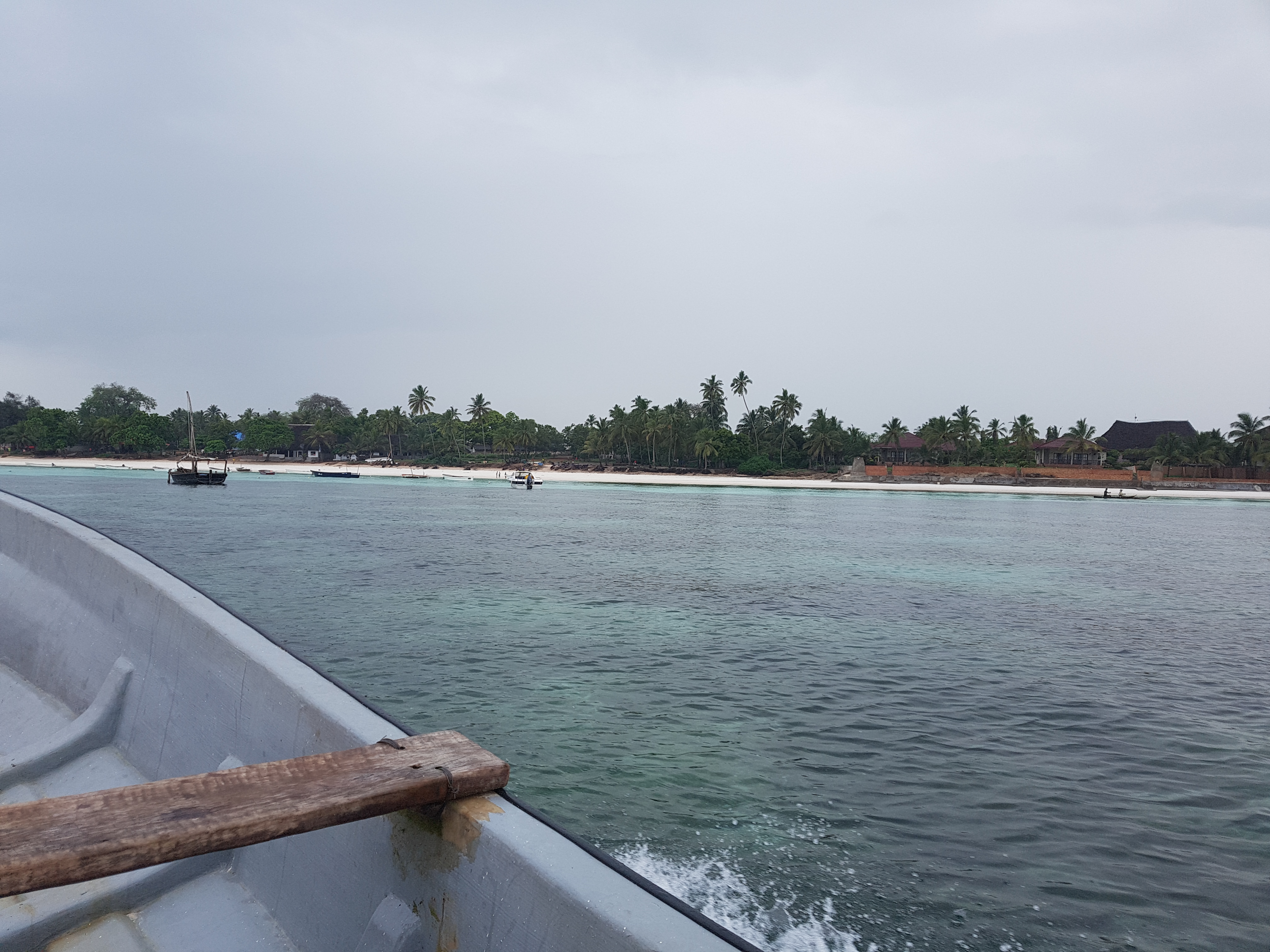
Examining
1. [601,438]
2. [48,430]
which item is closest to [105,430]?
[48,430]

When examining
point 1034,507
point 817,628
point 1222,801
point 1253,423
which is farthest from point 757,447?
point 1222,801

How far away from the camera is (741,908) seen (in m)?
5.24

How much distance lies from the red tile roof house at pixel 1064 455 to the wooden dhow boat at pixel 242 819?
387 feet

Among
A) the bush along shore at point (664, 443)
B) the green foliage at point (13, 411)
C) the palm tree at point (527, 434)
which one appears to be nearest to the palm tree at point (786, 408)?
the bush along shore at point (664, 443)

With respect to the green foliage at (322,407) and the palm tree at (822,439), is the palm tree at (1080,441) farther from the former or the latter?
the green foliage at (322,407)

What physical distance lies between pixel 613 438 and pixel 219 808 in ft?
404

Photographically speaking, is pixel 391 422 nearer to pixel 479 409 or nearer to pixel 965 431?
pixel 479 409

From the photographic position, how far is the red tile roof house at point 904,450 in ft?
376

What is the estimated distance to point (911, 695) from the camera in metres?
10.5

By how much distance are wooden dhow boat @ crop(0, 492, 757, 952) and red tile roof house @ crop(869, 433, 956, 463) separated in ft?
384

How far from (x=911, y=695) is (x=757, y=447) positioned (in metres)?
111

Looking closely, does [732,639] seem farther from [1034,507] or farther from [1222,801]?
[1034,507]

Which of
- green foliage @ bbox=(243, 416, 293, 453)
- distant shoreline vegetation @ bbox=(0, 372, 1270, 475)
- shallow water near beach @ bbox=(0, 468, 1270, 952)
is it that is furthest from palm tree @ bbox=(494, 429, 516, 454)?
shallow water near beach @ bbox=(0, 468, 1270, 952)

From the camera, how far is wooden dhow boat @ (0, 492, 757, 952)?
1949 millimetres
